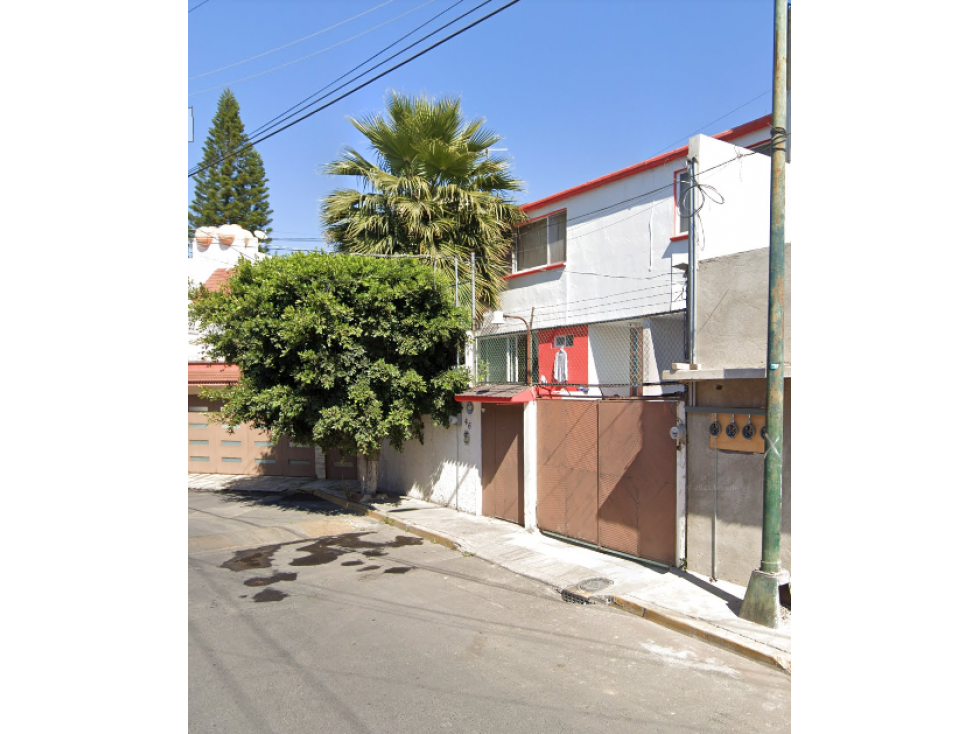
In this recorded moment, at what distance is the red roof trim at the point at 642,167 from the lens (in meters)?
11.5

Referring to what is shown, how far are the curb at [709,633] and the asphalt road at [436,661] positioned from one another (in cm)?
11

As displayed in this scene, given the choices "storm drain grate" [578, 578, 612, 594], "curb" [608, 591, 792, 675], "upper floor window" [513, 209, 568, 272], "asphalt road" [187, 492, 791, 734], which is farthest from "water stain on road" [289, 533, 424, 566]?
"upper floor window" [513, 209, 568, 272]

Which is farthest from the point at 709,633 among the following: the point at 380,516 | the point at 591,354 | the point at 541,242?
the point at 541,242

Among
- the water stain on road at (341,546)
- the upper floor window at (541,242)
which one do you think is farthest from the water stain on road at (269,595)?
the upper floor window at (541,242)

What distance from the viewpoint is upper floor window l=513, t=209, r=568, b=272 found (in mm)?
15703

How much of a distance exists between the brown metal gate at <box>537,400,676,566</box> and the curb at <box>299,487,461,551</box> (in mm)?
1711

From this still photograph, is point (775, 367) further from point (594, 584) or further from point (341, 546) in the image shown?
point (341, 546)

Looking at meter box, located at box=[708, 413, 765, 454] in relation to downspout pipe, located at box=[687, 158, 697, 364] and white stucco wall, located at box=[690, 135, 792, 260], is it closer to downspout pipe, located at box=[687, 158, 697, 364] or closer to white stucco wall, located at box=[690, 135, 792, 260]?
downspout pipe, located at box=[687, 158, 697, 364]

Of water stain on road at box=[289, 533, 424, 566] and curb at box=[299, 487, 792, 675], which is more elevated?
curb at box=[299, 487, 792, 675]

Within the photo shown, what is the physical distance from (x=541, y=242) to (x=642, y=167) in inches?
139
